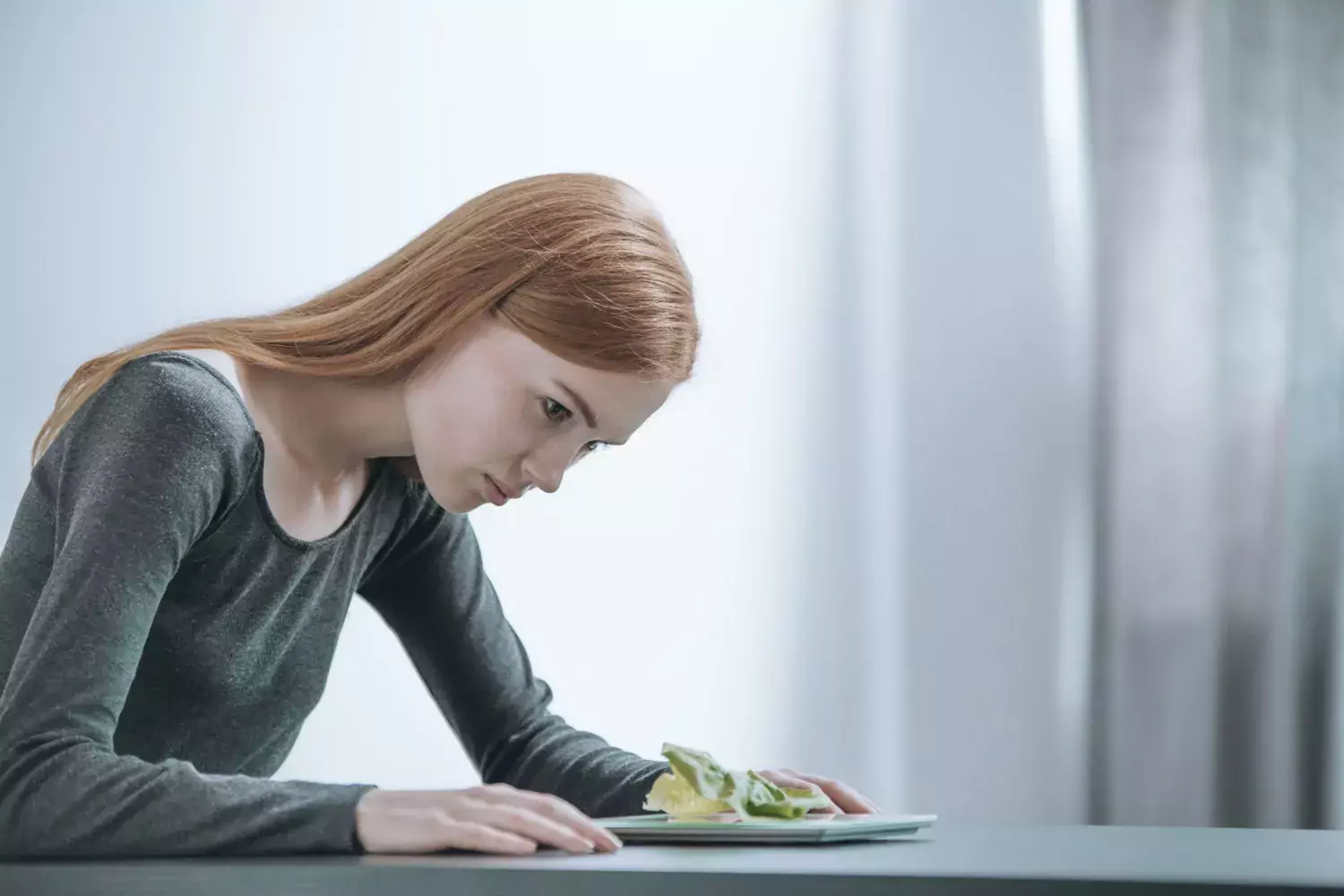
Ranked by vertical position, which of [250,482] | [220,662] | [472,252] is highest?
[472,252]

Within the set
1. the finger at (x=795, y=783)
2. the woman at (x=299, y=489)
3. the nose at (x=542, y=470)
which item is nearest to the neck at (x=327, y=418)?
the woman at (x=299, y=489)

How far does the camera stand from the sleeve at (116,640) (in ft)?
2.66

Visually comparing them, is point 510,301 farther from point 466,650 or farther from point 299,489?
point 466,650

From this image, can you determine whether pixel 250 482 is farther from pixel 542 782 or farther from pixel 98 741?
pixel 542 782

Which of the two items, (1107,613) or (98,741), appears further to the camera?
(1107,613)

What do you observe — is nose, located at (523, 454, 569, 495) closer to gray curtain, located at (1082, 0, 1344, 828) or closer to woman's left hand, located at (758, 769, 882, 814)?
woman's left hand, located at (758, 769, 882, 814)

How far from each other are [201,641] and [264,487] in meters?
0.13

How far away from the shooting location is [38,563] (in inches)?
42.2

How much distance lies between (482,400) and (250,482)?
0.19 meters

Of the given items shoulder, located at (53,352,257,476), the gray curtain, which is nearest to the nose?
shoulder, located at (53,352,257,476)


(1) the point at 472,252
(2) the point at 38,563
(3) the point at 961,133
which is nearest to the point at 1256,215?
(3) the point at 961,133

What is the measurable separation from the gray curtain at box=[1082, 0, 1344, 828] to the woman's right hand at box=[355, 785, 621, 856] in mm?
1502

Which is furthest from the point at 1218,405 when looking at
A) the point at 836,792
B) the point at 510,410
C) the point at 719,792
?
the point at 719,792

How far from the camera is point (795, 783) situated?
110 cm
